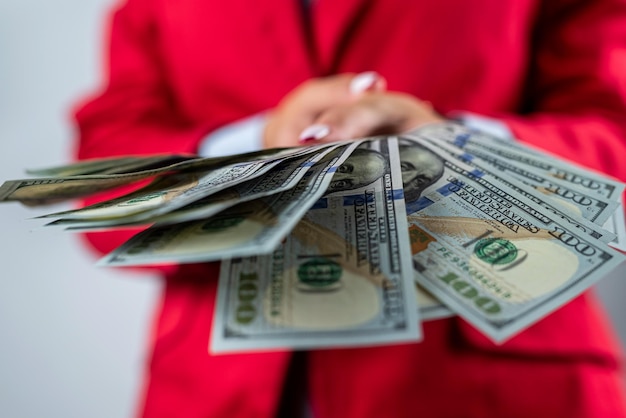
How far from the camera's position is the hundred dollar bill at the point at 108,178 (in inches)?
15.3

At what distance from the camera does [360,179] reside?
44 cm

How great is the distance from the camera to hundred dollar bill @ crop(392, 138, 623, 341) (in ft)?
1.18

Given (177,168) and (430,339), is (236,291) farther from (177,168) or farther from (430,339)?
(430,339)

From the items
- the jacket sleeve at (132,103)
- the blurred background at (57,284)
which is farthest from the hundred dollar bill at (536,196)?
the blurred background at (57,284)

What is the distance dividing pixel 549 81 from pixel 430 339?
36 cm

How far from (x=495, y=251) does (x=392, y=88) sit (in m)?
0.37

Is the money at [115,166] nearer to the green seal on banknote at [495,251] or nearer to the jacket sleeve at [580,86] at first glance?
the green seal on banknote at [495,251]

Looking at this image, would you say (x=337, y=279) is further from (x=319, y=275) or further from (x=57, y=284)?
(x=57, y=284)

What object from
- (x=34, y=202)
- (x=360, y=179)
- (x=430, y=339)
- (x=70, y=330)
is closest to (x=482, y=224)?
(x=360, y=179)

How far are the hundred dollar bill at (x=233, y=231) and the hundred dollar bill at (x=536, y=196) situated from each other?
0.37 feet

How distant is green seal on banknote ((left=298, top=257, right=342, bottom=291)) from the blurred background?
37.2 inches

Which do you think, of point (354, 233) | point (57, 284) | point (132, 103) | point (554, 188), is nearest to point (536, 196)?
point (554, 188)

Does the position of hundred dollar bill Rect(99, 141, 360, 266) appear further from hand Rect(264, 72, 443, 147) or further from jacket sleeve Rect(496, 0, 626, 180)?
jacket sleeve Rect(496, 0, 626, 180)

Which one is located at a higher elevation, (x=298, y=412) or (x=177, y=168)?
(x=177, y=168)
